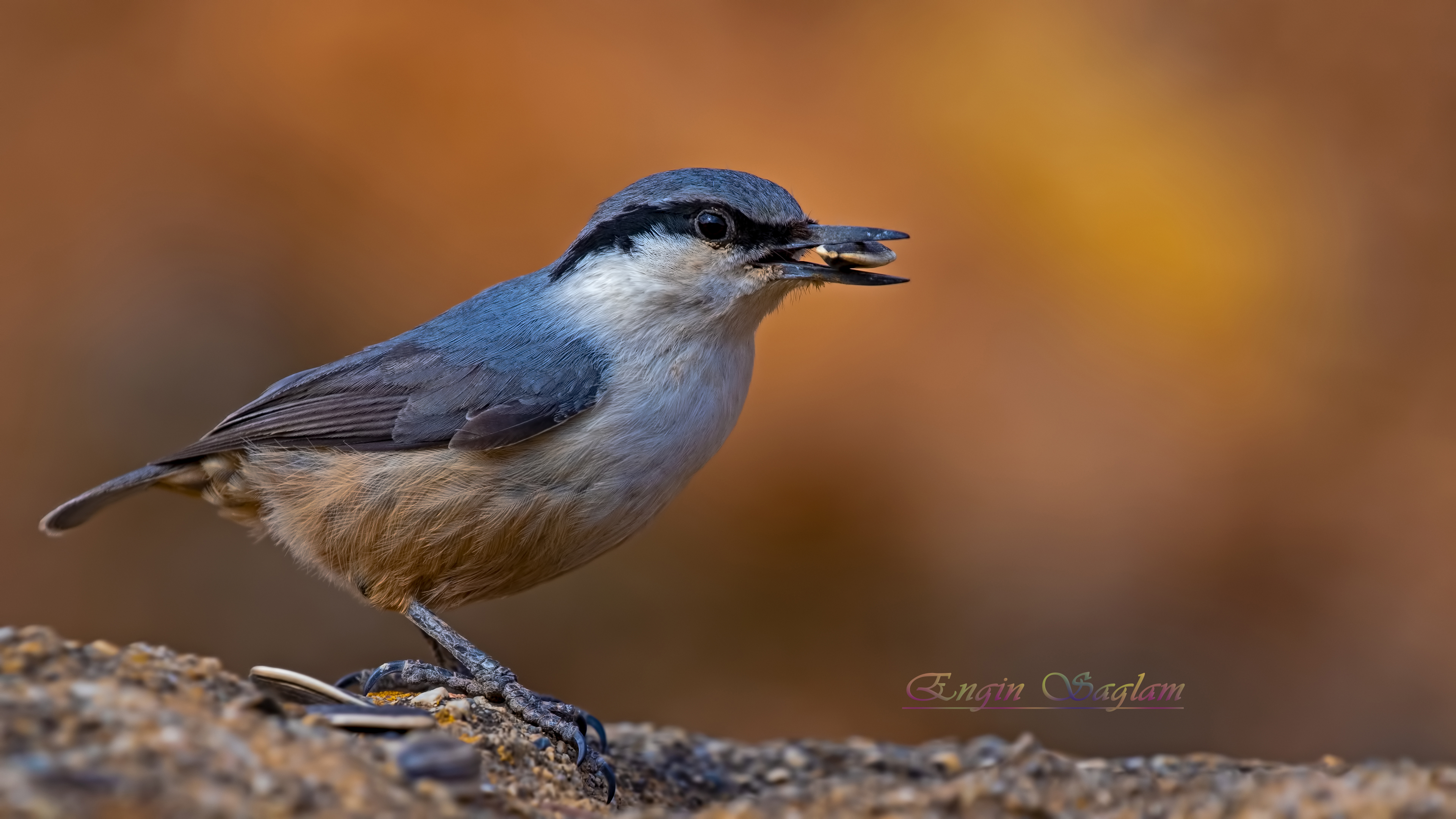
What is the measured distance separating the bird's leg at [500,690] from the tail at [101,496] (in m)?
1.23

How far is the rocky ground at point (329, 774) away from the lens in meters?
1.95

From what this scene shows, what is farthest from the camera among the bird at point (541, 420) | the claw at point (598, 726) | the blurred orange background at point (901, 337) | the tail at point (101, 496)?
the blurred orange background at point (901, 337)

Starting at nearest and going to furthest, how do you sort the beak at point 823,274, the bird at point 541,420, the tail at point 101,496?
the bird at point 541,420
the beak at point 823,274
the tail at point 101,496

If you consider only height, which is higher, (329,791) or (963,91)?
(963,91)

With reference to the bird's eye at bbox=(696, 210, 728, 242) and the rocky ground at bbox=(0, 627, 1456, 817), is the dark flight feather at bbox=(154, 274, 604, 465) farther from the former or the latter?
the rocky ground at bbox=(0, 627, 1456, 817)

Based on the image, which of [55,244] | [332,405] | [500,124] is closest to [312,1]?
[500,124]

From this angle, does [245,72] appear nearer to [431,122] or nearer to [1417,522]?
[431,122]

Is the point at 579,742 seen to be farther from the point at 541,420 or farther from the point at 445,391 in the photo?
the point at 445,391

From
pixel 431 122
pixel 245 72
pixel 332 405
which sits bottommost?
pixel 332 405

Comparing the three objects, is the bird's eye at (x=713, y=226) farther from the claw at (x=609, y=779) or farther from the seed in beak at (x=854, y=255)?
the claw at (x=609, y=779)

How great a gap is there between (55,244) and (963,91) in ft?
21.4

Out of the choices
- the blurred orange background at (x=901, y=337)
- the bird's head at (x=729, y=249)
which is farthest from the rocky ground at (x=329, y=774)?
the blurred orange background at (x=901, y=337)

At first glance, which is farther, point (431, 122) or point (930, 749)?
point (431, 122)

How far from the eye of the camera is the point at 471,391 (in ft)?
12.8
